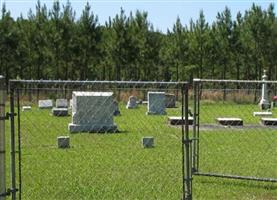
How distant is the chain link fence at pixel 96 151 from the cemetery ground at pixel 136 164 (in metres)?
0.02

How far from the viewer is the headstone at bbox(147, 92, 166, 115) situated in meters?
30.8

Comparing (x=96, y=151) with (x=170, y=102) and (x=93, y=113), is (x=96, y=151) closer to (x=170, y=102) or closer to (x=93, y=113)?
(x=93, y=113)

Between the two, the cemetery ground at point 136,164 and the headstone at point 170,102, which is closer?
the cemetery ground at point 136,164

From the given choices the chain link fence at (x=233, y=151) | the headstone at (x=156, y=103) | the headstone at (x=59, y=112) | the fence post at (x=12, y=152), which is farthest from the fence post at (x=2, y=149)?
the headstone at (x=156, y=103)

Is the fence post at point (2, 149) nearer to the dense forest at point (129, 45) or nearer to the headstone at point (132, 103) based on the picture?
the headstone at point (132, 103)

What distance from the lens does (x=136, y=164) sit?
510 inches

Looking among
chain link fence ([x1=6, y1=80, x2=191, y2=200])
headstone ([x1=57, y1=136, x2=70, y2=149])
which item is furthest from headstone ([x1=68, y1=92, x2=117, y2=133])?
headstone ([x1=57, y1=136, x2=70, y2=149])

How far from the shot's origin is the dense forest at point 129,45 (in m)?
51.5

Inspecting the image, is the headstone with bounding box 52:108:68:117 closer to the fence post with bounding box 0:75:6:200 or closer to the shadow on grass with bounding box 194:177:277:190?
the shadow on grass with bounding box 194:177:277:190

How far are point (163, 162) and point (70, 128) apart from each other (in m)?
7.63

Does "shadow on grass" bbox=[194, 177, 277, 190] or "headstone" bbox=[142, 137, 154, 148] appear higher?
"headstone" bbox=[142, 137, 154, 148]

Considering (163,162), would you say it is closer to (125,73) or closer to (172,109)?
(172,109)

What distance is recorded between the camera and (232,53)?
179ft

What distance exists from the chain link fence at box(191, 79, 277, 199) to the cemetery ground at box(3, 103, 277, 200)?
0.02 m
